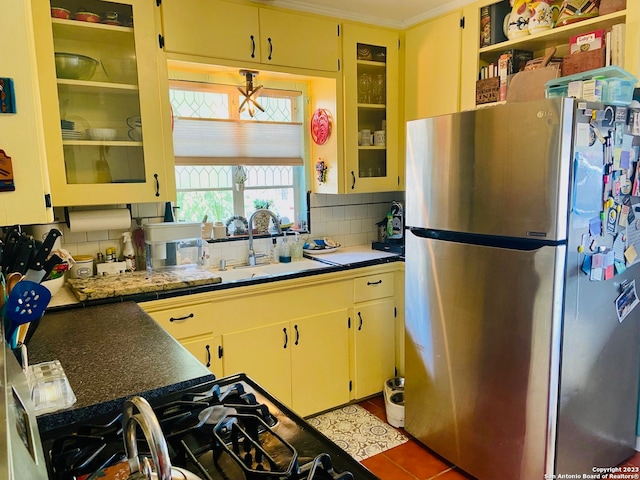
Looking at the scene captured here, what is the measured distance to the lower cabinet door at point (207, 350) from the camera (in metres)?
2.20

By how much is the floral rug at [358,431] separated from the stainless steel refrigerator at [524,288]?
0.93 feet

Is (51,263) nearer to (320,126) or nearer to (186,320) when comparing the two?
(186,320)

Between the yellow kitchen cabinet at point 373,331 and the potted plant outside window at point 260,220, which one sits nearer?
the yellow kitchen cabinet at point 373,331

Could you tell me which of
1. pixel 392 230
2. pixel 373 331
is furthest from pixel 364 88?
pixel 373 331

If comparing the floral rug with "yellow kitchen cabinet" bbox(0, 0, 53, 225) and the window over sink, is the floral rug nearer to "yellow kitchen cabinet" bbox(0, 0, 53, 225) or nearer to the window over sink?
the window over sink

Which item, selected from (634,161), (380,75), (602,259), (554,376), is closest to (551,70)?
(634,161)

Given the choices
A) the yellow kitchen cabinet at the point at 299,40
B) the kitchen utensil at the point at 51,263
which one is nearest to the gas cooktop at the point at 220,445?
the kitchen utensil at the point at 51,263

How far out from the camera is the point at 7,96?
3.75 feet

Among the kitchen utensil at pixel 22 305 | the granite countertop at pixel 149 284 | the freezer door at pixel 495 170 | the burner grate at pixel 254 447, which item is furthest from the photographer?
the granite countertop at pixel 149 284

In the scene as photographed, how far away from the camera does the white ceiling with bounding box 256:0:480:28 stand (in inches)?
104

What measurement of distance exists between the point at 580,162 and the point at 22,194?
72.2 inches

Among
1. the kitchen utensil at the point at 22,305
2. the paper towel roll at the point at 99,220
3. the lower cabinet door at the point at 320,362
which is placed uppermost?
the paper towel roll at the point at 99,220

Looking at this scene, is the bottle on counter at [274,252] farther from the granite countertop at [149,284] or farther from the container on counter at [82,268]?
the container on counter at [82,268]

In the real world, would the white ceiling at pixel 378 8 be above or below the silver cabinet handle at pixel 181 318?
above
